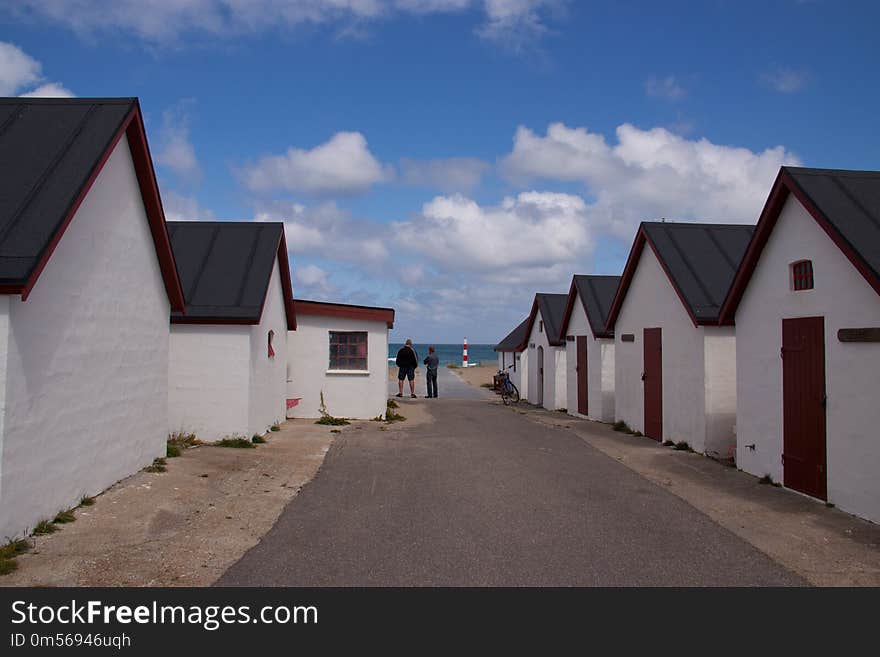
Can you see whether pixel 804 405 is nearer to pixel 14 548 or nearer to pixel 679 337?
pixel 679 337

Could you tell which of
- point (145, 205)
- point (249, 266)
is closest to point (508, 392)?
point (249, 266)

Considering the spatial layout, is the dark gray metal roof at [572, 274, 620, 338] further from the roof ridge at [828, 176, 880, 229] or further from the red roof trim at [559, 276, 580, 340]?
the roof ridge at [828, 176, 880, 229]

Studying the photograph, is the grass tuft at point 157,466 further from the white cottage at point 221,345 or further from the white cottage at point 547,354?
the white cottage at point 547,354

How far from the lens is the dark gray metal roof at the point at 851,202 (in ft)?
27.7

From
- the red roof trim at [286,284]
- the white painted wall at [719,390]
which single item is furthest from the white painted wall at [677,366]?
the red roof trim at [286,284]

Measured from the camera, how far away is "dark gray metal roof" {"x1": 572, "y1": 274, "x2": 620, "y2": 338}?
20.6 metres

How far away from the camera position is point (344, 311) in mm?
18453

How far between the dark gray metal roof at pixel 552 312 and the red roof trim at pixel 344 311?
A: 8341 millimetres

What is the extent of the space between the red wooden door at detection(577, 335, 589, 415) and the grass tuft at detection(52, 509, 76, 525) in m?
16.3

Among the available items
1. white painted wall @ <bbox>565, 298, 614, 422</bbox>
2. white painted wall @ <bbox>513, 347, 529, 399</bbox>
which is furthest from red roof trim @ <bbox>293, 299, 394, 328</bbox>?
white painted wall @ <bbox>513, 347, 529, 399</bbox>

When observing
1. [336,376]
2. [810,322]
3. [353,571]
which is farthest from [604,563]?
[336,376]

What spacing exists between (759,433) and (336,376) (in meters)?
10.8

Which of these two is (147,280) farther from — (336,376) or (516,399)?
(516,399)

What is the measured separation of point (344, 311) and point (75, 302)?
1071 cm
